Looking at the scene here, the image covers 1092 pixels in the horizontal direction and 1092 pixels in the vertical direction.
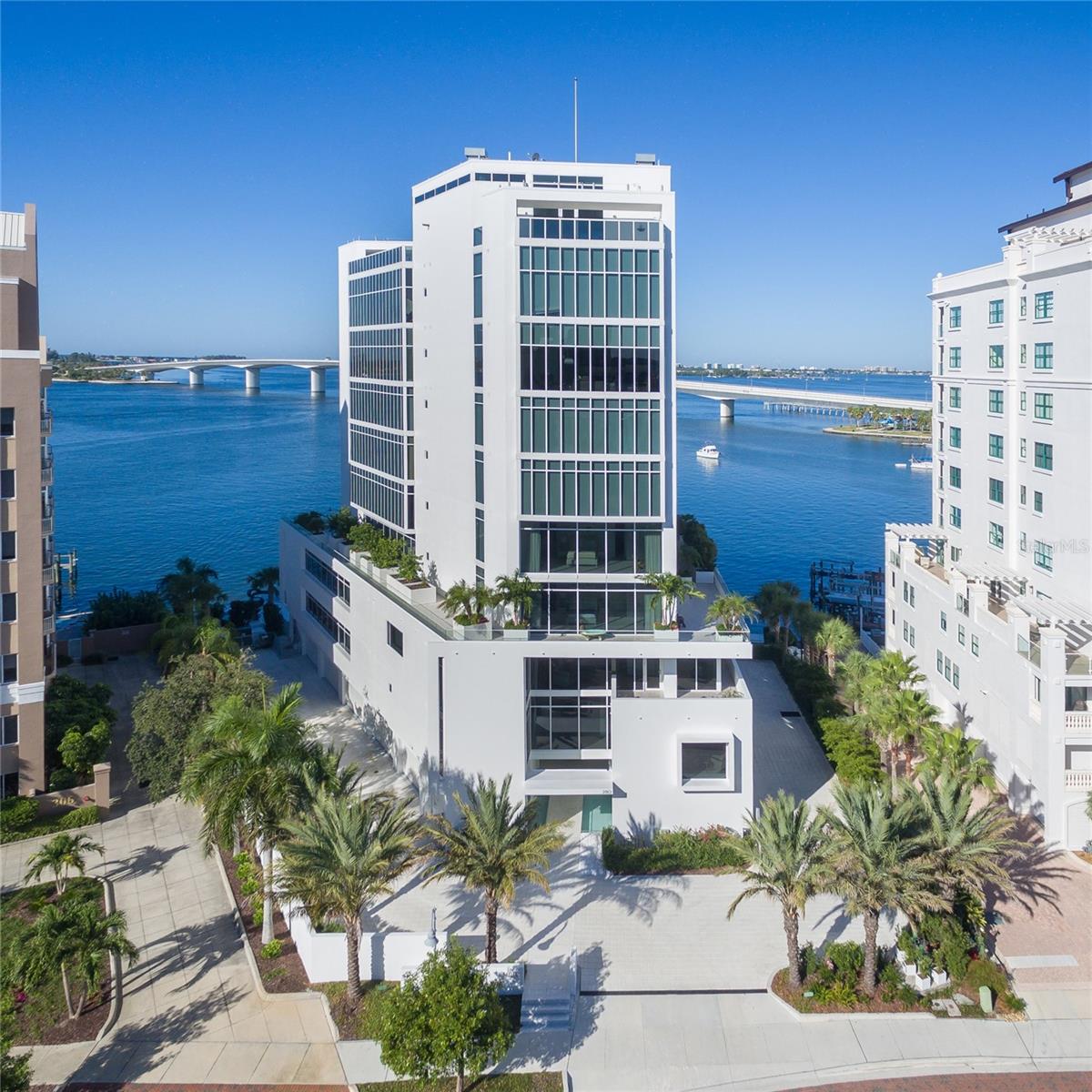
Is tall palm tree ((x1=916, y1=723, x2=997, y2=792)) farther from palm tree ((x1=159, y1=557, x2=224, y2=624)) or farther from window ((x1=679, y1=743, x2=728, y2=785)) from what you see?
palm tree ((x1=159, y1=557, x2=224, y2=624))

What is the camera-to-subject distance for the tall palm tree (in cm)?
2357

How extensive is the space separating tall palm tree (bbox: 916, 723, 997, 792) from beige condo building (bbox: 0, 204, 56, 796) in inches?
904

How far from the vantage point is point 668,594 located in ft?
87.4

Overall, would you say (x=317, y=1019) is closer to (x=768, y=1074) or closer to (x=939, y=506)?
(x=768, y=1074)

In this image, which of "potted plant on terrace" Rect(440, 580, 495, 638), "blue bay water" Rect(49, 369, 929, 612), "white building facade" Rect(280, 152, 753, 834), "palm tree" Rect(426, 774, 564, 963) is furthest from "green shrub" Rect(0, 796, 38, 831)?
"blue bay water" Rect(49, 369, 929, 612)

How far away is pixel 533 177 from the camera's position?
3073 centimetres

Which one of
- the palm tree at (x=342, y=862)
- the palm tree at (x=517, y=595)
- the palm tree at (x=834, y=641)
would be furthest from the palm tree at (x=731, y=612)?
the palm tree at (x=834, y=641)

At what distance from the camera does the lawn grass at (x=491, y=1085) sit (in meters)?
16.4

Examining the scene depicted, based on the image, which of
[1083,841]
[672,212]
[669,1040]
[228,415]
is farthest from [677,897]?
[228,415]

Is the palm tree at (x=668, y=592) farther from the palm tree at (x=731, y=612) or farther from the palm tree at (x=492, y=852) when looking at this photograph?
the palm tree at (x=492, y=852)

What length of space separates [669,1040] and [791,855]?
153 inches

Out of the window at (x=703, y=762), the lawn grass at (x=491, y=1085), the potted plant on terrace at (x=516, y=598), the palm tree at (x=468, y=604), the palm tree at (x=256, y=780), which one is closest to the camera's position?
the lawn grass at (x=491, y=1085)

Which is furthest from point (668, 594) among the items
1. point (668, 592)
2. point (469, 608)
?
point (469, 608)

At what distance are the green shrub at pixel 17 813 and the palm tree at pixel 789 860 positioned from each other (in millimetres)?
18299
